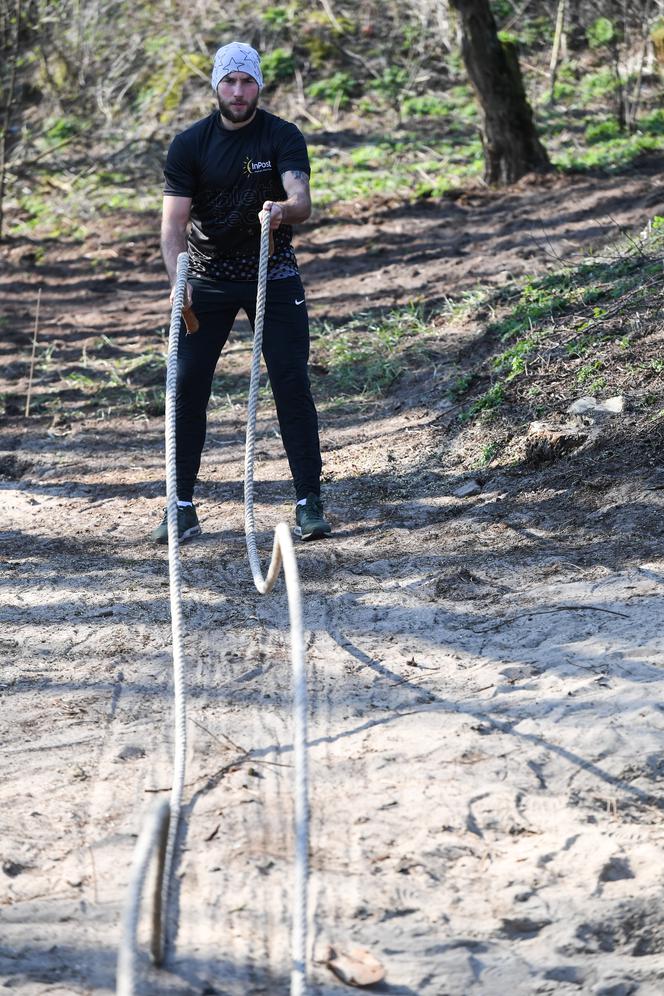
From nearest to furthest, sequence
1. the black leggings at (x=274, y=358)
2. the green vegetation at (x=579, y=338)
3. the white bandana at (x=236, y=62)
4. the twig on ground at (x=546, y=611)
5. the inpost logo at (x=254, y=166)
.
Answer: the twig on ground at (x=546, y=611) → the white bandana at (x=236, y=62) → the inpost logo at (x=254, y=166) → the black leggings at (x=274, y=358) → the green vegetation at (x=579, y=338)

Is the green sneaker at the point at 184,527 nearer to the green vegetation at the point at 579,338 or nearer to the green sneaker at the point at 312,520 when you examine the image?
the green sneaker at the point at 312,520

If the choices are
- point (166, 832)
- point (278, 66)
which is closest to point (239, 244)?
point (166, 832)

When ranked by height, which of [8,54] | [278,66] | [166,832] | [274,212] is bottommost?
[166,832]

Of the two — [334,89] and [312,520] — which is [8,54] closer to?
[334,89]

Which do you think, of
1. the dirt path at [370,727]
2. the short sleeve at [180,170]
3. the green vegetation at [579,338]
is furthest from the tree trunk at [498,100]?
the short sleeve at [180,170]

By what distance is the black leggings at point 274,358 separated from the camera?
521 centimetres

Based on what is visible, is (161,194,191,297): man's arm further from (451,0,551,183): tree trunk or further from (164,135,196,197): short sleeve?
(451,0,551,183): tree trunk

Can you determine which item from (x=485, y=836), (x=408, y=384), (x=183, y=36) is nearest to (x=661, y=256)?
(x=408, y=384)

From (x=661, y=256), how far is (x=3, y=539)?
4.48 meters

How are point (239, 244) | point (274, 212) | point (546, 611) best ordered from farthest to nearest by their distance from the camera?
1. point (239, 244)
2. point (274, 212)
3. point (546, 611)

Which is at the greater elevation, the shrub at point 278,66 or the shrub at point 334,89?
the shrub at point 278,66

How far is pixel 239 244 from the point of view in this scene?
5156 mm

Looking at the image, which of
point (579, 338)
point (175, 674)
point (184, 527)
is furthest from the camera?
point (579, 338)

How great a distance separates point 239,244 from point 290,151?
1.58ft
